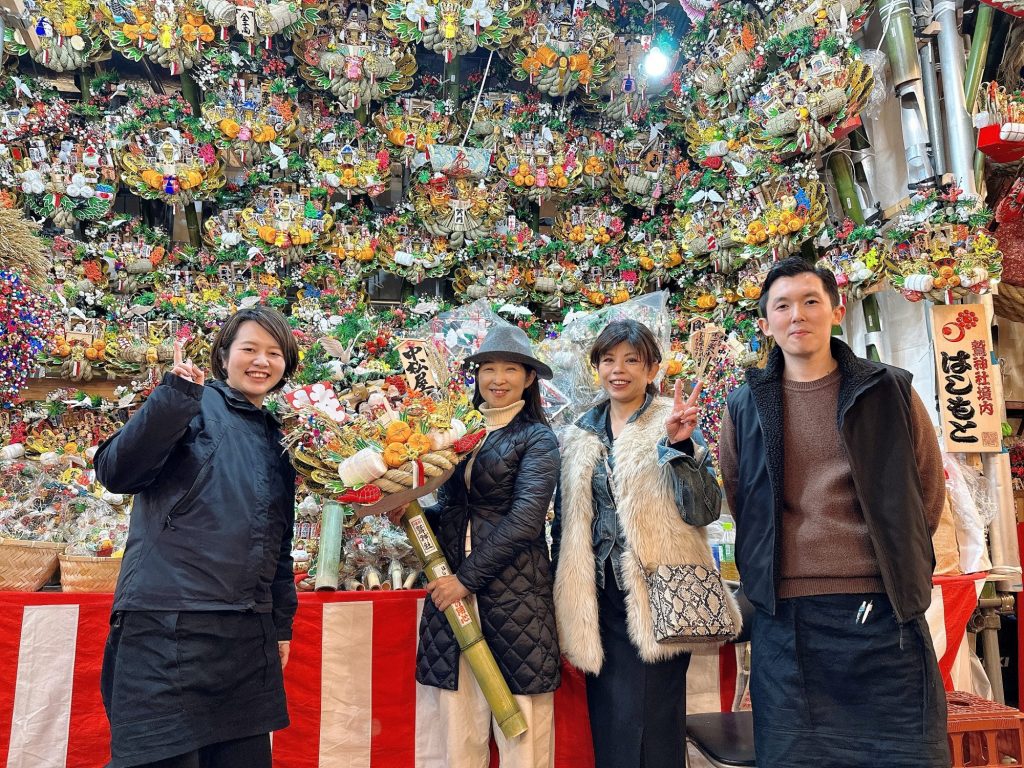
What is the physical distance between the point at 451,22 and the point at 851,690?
15.9 ft

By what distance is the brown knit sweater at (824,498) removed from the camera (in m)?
1.51

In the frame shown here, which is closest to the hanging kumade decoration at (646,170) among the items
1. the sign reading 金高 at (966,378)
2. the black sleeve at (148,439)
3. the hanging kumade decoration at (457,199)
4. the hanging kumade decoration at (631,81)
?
the hanging kumade decoration at (631,81)

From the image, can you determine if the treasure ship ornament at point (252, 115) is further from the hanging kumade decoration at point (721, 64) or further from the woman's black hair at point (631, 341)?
the woman's black hair at point (631, 341)

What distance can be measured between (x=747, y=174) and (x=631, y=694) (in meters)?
3.74

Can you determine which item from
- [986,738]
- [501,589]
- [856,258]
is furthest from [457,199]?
[986,738]

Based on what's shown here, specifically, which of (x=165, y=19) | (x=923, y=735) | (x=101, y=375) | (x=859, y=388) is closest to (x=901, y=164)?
(x=859, y=388)

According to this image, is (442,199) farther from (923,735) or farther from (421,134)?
(923,735)

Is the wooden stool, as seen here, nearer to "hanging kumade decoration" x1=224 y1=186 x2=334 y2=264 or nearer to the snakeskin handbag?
the snakeskin handbag

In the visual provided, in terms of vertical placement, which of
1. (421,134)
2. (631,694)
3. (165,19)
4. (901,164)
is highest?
(165,19)

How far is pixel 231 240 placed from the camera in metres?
4.95

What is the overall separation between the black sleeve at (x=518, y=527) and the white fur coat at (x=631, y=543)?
0.36ft

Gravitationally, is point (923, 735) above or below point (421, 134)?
below

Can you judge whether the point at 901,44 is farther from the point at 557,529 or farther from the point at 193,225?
the point at 193,225

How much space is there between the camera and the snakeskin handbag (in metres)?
1.75
